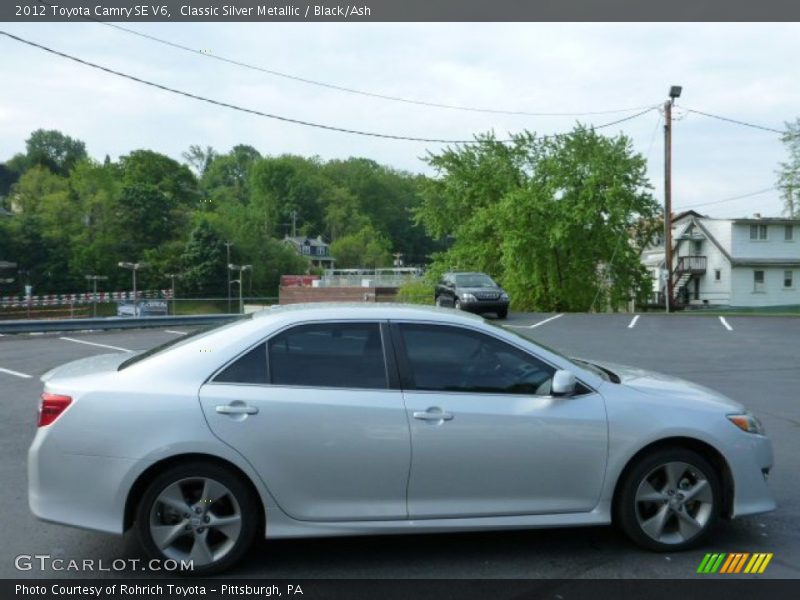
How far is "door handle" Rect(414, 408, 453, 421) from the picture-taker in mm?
4312

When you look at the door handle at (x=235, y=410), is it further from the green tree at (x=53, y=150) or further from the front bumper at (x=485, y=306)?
the green tree at (x=53, y=150)

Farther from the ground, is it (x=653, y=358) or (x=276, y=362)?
(x=276, y=362)

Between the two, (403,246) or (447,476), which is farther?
(403,246)

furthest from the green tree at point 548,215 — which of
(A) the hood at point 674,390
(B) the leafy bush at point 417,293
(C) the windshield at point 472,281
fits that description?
(A) the hood at point 674,390

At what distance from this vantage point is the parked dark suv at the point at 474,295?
2423 centimetres

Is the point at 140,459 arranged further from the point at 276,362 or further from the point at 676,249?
the point at 676,249

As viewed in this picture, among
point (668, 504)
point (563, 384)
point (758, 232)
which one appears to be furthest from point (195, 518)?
point (758, 232)

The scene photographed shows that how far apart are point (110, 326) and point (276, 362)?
1736cm

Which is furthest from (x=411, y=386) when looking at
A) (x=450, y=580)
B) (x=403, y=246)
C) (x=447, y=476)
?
(x=403, y=246)

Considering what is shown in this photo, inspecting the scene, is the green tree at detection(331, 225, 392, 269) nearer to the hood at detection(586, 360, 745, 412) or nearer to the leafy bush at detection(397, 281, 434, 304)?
the leafy bush at detection(397, 281, 434, 304)

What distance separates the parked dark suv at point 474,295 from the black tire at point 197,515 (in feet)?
63.9

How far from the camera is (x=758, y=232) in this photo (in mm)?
56406

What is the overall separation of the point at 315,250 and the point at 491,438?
104m

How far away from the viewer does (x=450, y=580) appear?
4203 millimetres
